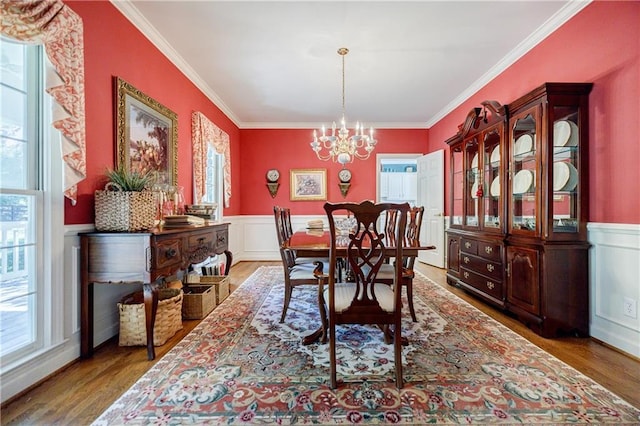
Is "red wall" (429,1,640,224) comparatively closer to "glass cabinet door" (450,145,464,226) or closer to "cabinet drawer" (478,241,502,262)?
"cabinet drawer" (478,241,502,262)

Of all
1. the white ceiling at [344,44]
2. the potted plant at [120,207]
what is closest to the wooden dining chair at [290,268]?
the potted plant at [120,207]

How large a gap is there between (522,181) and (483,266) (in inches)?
37.0

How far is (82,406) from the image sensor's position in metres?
1.42

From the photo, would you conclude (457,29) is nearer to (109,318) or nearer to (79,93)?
(79,93)

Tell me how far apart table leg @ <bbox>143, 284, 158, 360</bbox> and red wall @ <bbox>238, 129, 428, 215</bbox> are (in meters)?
3.85

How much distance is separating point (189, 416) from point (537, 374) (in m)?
1.97

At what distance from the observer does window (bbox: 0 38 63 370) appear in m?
1.53

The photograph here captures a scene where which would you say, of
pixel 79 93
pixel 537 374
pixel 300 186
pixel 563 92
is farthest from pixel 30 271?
pixel 300 186

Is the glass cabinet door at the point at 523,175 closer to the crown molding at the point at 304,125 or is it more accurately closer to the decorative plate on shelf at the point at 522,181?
the decorative plate on shelf at the point at 522,181

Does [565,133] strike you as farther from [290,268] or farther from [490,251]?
[290,268]

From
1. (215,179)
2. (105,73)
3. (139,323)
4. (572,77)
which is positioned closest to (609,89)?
(572,77)

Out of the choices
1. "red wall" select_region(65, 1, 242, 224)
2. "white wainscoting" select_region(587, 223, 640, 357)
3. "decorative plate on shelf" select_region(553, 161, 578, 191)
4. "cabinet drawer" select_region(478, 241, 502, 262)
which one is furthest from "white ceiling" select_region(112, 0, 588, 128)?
"cabinet drawer" select_region(478, 241, 502, 262)

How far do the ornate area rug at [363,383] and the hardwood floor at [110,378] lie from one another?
9 cm

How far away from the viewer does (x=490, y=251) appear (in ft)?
9.41
